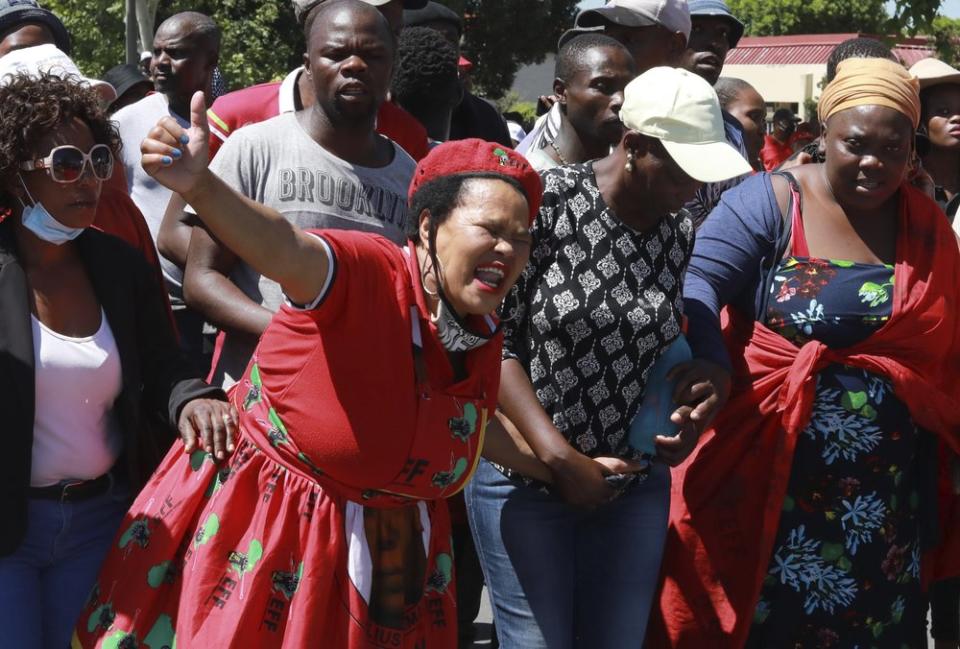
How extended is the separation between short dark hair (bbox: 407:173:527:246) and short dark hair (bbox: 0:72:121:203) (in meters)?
0.94

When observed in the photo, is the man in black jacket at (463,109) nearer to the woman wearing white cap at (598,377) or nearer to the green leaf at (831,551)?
the woman wearing white cap at (598,377)

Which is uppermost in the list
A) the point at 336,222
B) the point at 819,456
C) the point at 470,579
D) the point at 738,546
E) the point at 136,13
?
the point at 136,13

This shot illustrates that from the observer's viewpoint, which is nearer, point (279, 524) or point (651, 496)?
point (279, 524)

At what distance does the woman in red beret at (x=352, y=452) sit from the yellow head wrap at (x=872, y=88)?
1350 millimetres

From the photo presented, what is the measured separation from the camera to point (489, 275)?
305 centimetres

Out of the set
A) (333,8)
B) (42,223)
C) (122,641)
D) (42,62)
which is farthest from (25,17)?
(122,641)

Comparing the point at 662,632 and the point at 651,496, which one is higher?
the point at 651,496

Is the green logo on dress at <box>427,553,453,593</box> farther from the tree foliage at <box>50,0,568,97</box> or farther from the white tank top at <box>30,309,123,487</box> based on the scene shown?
the tree foliage at <box>50,0,568,97</box>

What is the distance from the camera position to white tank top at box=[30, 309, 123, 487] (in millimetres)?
3398

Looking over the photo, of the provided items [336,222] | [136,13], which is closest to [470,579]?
[336,222]

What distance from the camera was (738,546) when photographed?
421 cm

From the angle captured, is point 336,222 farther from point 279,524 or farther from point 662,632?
point 662,632

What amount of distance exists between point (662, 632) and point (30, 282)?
215cm

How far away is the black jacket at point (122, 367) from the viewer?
10.8ft
